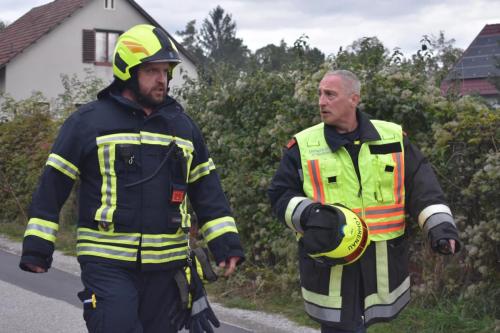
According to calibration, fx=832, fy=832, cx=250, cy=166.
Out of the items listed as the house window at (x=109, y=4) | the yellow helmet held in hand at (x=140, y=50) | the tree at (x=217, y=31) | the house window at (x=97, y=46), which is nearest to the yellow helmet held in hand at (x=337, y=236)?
the yellow helmet held in hand at (x=140, y=50)

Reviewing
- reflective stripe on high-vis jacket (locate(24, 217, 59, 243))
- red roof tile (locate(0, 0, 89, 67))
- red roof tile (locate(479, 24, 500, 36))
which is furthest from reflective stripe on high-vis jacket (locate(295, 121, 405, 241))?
red roof tile (locate(479, 24, 500, 36))

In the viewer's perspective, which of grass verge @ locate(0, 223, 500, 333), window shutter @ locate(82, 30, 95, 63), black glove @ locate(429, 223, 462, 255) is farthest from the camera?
window shutter @ locate(82, 30, 95, 63)

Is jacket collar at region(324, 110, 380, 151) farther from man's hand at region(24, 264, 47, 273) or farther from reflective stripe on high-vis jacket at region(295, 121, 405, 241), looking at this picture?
man's hand at region(24, 264, 47, 273)

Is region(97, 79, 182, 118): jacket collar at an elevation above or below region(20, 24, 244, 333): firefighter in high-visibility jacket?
above

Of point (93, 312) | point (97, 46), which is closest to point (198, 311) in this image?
point (93, 312)

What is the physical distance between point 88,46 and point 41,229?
113ft

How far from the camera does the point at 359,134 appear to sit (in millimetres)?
4516

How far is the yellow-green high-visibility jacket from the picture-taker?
4.38m

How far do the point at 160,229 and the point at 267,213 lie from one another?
413 cm

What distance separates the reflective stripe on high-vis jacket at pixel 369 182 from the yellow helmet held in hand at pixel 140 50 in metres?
0.97

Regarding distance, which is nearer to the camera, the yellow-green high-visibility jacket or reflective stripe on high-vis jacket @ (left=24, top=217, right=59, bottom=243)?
reflective stripe on high-vis jacket @ (left=24, top=217, right=59, bottom=243)

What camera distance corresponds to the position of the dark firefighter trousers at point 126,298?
3906 millimetres

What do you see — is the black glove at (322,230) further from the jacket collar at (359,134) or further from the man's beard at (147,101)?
the man's beard at (147,101)

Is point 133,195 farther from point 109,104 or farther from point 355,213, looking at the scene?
point 355,213
